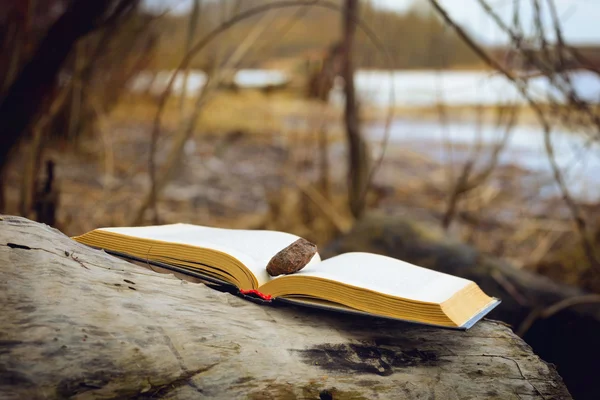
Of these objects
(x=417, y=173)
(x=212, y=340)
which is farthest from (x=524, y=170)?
(x=212, y=340)

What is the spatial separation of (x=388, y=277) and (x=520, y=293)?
152 cm

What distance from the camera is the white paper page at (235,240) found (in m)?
1.33

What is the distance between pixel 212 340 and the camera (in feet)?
3.67

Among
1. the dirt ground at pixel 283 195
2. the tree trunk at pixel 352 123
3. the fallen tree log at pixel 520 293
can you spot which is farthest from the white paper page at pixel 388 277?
the tree trunk at pixel 352 123

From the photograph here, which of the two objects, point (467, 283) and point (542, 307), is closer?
point (467, 283)

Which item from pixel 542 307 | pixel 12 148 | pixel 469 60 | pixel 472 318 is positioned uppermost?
pixel 469 60

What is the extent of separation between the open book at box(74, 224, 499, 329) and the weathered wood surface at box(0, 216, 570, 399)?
0.05 meters

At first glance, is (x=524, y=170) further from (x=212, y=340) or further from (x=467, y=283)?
(x=212, y=340)

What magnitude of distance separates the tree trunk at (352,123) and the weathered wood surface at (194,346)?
2197 mm

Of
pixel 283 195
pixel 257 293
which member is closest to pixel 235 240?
pixel 257 293

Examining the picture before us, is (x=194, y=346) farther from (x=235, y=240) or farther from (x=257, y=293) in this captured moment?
(x=235, y=240)

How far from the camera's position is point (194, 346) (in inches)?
42.9

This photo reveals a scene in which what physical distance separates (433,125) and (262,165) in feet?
13.9

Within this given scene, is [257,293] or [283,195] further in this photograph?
[283,195]
